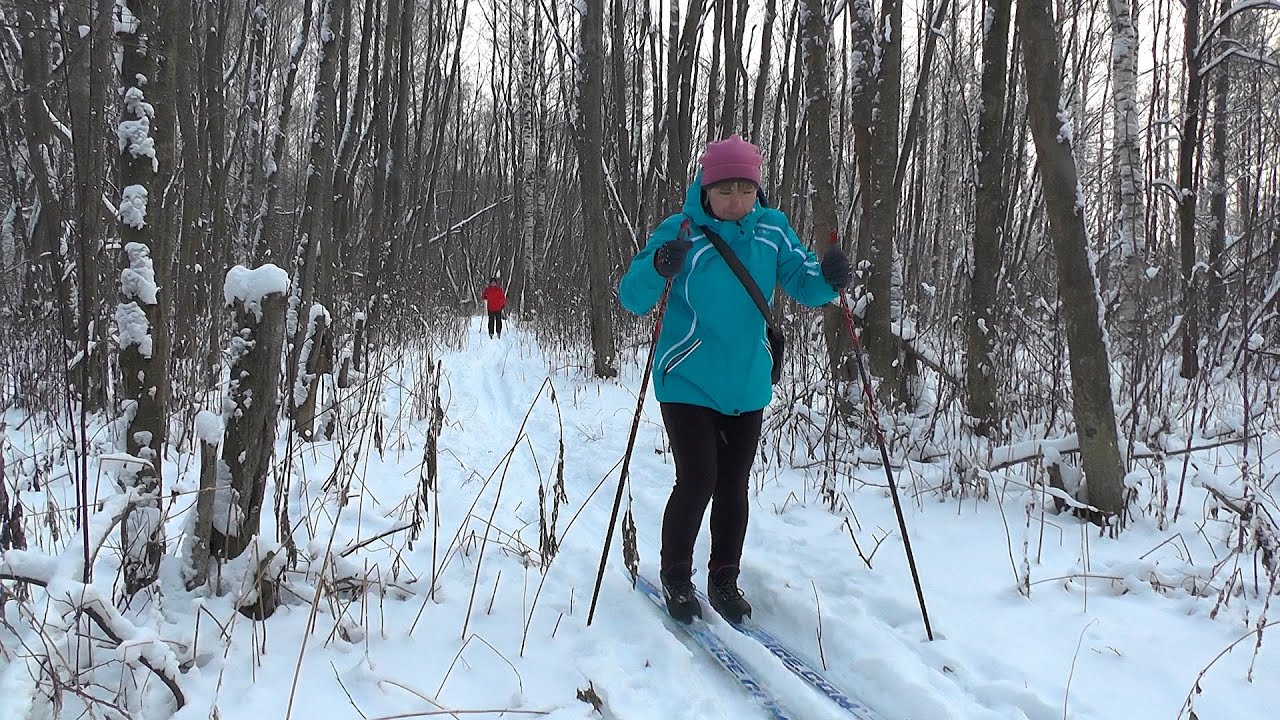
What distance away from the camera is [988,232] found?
4.41 m

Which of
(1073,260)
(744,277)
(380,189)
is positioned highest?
(380,189)

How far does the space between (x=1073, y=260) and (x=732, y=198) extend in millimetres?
1637

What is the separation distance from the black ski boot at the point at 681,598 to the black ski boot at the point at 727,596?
64 mm

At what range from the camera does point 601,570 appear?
2.46 m

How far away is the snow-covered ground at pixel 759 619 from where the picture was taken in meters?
1.92

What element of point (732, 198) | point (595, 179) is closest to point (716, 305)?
point (732, 198)

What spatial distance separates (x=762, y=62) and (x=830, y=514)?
611 centimetres

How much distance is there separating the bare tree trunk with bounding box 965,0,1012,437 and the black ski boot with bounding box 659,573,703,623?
265cm

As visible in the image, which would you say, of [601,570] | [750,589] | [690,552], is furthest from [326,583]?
[750,589]

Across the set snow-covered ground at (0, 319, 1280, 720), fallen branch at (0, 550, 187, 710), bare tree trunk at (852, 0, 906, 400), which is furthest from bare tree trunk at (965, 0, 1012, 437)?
fallen branch at (0, 550, 187, 710)

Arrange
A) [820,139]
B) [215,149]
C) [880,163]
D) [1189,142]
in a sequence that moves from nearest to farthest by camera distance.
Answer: [880,163] → [820,139] → [215,149] → [1189,142]

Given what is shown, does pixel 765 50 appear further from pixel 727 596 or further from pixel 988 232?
pixel 727 596

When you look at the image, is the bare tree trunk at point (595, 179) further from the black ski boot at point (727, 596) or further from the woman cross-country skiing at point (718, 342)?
the black ski boot at point (727, 596)

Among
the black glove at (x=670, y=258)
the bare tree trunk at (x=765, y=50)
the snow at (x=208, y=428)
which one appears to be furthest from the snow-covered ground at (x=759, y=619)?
the bare tree trunk at (x=765, y=50)
